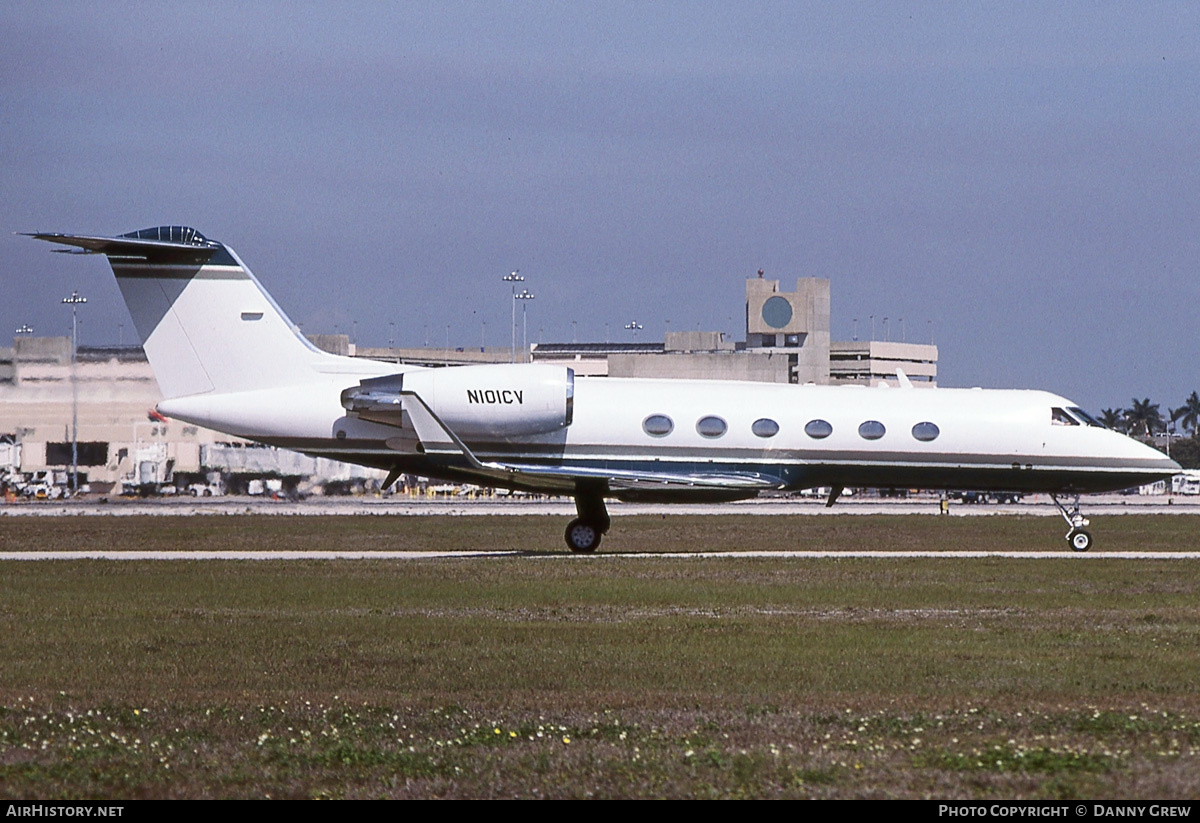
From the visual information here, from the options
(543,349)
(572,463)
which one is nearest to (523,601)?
(572,463)

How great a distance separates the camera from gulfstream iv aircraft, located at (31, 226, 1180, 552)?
101 feet

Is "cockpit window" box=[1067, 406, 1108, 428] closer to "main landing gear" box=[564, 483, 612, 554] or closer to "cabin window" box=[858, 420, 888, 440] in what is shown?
"cabin window" box=[858, 420, 888, 440]

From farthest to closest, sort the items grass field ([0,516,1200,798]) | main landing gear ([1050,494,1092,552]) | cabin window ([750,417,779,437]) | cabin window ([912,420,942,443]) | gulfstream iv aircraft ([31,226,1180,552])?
1. main landing gear ([1050,494,1092,552])
2. cabin window ([912,420,942,443])
3. cabin window ([750,417,779,437])
4. gulfstream iv aircraft ([31,226,1180,552])
5. grass field ([0,516,1200,798])

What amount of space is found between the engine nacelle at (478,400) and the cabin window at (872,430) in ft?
20.0

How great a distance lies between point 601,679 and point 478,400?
1716 cm

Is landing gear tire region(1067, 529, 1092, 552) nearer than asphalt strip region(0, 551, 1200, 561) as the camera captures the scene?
No

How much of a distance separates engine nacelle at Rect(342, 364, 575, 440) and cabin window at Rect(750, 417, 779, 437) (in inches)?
150

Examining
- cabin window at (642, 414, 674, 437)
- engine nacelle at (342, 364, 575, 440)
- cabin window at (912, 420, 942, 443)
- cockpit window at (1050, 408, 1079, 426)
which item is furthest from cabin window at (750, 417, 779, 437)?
cockpit window at (1050, 408, 1079, 426)

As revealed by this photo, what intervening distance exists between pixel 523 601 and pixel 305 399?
35.4 feet

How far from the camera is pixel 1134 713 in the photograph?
1156cm

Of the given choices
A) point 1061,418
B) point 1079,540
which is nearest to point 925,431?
point 1061,418

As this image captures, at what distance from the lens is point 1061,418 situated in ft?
109

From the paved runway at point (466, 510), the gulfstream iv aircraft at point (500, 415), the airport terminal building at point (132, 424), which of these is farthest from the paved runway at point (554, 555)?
the paved runway at point (466, 510)
